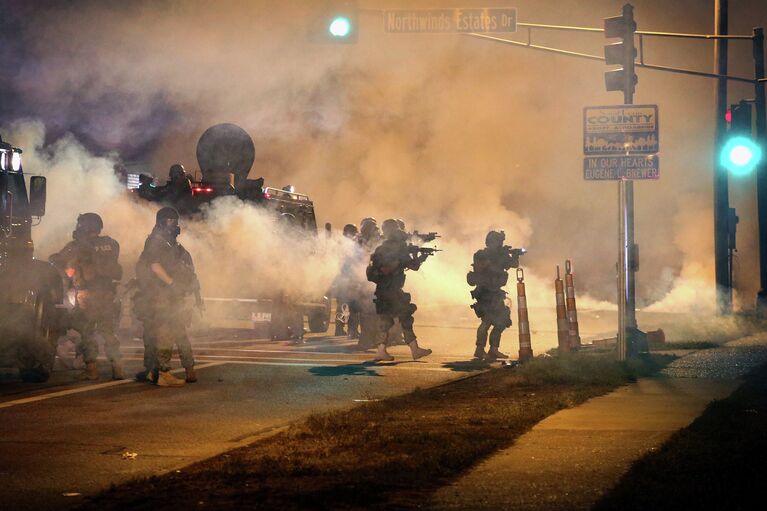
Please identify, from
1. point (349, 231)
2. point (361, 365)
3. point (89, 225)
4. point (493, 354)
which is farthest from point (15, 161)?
point (349, 231)

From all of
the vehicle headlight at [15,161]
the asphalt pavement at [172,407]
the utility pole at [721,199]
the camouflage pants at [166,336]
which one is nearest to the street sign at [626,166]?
the asphalt pavement at [172,407]

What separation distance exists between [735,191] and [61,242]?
876 inches

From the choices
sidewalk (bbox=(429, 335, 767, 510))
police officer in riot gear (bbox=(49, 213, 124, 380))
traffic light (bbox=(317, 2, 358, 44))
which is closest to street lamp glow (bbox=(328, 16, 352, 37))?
traffic light (bbox=(317, 2, 358, 44))

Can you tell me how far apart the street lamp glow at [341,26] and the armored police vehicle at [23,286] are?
18.4ft

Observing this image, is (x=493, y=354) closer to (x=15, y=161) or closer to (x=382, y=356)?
(x=382, y=356)

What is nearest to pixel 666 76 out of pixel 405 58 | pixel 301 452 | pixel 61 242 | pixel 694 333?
pixel 405 58

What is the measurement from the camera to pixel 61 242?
19.0 meters

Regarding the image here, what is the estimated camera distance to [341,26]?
53.1 feet

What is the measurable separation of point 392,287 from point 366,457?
7.68 meters

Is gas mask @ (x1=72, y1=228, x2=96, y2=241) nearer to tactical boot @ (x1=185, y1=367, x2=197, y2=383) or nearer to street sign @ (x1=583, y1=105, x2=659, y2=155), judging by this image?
tactical boot @ (x1=185, y1=367, x2=197, y2=383)

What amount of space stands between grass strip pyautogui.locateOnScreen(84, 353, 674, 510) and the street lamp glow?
23.4 ft

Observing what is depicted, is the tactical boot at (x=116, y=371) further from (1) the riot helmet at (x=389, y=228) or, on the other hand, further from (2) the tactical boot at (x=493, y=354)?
(2) the tactical boot at (x=493, y=354)

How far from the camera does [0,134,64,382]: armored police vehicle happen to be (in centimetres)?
1129

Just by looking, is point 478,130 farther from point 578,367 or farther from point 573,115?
point 578,367
